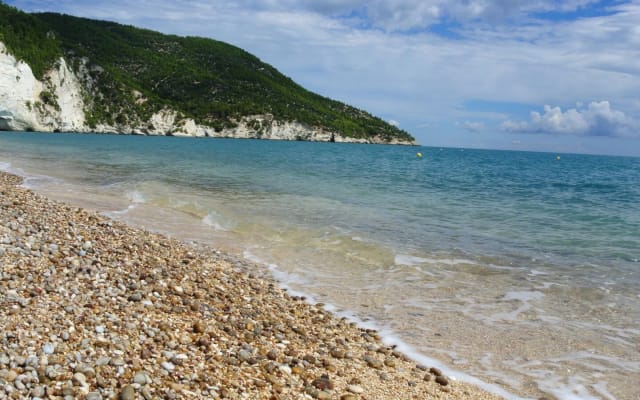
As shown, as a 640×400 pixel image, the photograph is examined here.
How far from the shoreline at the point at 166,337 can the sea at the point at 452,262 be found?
942mm

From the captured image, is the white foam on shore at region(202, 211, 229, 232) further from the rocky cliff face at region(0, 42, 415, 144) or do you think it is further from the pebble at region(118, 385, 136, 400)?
the rocky cliff face at region(0, 42, 415, 144)

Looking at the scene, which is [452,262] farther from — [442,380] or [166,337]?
[166,337]

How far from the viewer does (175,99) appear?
142 meters

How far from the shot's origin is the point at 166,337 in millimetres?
5562

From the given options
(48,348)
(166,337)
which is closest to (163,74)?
(166,337)

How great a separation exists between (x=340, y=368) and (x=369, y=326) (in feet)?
6.37

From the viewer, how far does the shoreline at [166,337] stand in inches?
182

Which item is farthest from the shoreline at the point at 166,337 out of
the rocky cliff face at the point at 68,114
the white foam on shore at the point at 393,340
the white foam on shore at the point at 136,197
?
the rocky cliff face at the point at 68,114

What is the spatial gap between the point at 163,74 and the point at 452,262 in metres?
147

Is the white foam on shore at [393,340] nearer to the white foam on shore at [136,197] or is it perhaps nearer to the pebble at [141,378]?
the pebble at [141,378]

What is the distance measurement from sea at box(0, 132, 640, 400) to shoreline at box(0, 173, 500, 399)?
3.09 ft

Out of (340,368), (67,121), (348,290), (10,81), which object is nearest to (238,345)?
(340,368)

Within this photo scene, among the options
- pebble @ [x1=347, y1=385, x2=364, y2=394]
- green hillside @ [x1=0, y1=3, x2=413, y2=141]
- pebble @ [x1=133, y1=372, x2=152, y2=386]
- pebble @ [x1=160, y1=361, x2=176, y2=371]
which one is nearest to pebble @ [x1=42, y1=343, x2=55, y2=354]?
pebble @ [x1=133, y1=372, x2=152, y2=386]

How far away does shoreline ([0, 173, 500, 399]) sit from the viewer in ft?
15.1
